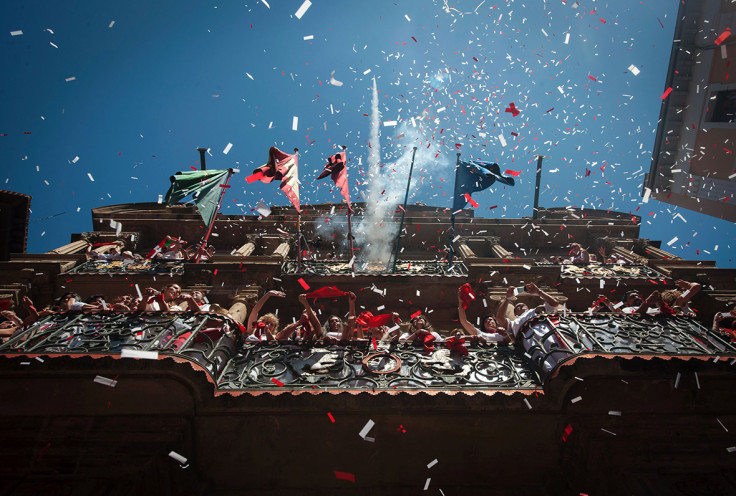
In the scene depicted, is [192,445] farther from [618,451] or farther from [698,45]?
[698,45]

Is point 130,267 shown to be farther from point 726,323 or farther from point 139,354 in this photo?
point 726,323

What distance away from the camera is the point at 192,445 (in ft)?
20.0

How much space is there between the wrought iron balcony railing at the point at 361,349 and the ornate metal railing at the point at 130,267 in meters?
6.01

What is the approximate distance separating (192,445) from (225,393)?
1176 mm

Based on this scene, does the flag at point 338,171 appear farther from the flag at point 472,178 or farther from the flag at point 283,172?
the flag at point 472,178

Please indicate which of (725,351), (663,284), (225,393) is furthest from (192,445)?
(663,284)

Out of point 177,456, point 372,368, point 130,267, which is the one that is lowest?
point 177,456

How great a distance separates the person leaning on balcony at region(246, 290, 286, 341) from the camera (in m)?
7.47

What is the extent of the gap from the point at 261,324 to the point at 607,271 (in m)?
12.0

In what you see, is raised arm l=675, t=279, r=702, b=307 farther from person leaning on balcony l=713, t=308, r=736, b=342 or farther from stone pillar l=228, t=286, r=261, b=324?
stone pillar l=228, t=286, r=261, b=324

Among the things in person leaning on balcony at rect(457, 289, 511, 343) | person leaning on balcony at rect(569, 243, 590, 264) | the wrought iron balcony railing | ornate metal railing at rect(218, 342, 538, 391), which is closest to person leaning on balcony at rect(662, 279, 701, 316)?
the wrought iron balcony railing

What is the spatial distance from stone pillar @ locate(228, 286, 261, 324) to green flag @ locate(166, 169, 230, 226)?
250 cm

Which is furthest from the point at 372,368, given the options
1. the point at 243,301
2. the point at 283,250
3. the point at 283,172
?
the point at 283,250

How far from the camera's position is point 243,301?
1125cm
